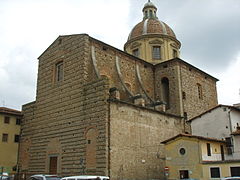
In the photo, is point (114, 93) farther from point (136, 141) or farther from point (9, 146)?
point (9, 146)

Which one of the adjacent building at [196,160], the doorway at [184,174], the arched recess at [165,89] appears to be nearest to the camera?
the adjacent building at [196,160]

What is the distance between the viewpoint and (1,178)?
64.1ft

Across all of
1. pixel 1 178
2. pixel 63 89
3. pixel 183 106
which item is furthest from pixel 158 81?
pixel 1 178

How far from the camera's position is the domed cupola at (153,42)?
1275 inches

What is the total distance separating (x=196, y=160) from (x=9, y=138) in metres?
16.3

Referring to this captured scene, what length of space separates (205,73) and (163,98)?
639cm

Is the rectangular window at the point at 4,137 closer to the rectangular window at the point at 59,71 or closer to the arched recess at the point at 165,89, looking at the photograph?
the rectangular window at the point at 59,71

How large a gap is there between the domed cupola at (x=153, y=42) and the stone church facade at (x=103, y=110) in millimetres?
3295

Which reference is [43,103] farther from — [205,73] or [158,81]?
[205,73]

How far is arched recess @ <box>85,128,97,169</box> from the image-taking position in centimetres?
1905

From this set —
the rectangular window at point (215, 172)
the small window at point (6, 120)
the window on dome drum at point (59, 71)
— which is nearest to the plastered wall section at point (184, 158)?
the rectangular window at point (215, 172)

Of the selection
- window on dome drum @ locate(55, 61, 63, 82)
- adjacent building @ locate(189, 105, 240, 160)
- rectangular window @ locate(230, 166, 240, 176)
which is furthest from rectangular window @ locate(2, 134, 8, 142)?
rectangular window @ locate(230, 166, 240, 176)

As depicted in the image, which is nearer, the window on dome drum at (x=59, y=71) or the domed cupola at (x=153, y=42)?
the window on dome drum at (x=59, y=71)

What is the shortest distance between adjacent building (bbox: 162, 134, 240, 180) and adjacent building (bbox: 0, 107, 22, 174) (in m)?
13.7
